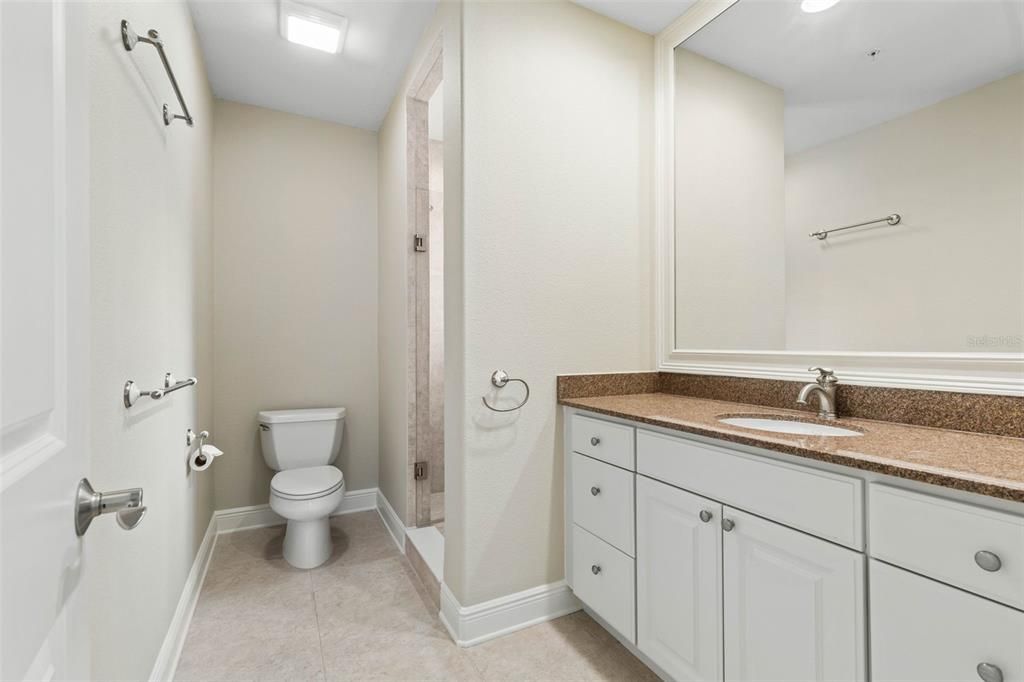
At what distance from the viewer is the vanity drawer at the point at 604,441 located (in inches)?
58.6

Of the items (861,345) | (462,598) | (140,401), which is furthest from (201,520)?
(861,345)

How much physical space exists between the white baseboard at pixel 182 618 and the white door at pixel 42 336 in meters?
1.20

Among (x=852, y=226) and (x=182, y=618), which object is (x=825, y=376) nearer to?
(x=852, y=226)

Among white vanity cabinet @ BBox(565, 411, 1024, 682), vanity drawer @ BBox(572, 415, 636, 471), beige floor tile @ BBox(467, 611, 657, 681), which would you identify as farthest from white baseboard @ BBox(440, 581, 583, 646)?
vanity drawer @ BBox(572, 415, 636, 471)

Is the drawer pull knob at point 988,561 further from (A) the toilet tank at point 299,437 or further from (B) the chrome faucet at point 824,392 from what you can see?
(A) the toilet tank at point 299,437

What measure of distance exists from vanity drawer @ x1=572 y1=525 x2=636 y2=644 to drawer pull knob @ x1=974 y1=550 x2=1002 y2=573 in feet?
2.91

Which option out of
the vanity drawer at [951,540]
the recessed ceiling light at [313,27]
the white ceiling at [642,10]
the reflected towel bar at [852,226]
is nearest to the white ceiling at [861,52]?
the white ceiling at [642,10]

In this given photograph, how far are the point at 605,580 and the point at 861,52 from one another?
1.92m

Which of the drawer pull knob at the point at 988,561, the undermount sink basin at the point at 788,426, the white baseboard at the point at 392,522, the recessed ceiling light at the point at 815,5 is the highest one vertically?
the recessed ceiling light at the point at 815,5

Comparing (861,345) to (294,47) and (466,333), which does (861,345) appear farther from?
(294,47)

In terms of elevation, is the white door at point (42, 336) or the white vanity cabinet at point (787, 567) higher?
the white door at point (42, 336)

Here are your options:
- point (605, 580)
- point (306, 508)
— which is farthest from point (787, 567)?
point (306, 508)

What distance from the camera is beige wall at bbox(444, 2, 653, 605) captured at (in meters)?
1.64

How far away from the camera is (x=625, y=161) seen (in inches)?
77.2
